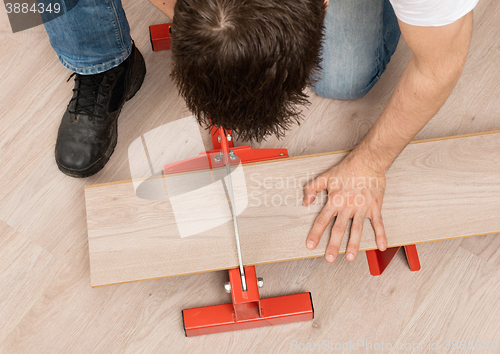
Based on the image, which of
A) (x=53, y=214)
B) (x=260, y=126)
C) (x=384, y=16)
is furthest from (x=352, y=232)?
(x=53, y=214)

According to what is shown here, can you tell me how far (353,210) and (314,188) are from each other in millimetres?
103

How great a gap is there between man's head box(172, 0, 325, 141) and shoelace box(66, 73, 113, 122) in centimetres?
53

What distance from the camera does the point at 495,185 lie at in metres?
0.95

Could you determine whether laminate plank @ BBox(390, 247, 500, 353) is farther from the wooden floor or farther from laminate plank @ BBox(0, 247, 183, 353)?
laminate plank @ BBox(0, 247, 183, 353)

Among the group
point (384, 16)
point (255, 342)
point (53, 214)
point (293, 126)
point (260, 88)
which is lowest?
point (255, 342)

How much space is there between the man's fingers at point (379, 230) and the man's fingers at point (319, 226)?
0.09 meters

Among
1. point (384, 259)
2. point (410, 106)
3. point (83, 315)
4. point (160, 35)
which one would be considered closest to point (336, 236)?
point (384, 259)

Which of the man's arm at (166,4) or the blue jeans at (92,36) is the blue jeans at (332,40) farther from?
the man's arm at (166,4)

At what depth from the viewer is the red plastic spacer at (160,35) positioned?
1198mm

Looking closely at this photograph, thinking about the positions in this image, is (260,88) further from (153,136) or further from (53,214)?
(53,214)

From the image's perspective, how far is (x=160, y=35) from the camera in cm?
120

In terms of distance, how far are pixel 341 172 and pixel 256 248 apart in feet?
0.89

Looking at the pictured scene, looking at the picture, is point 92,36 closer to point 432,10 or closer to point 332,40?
point 332,40

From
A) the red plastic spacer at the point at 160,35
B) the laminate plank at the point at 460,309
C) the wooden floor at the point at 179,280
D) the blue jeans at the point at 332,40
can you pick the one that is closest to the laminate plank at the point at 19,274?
the wooden floor at the point at 179,280
